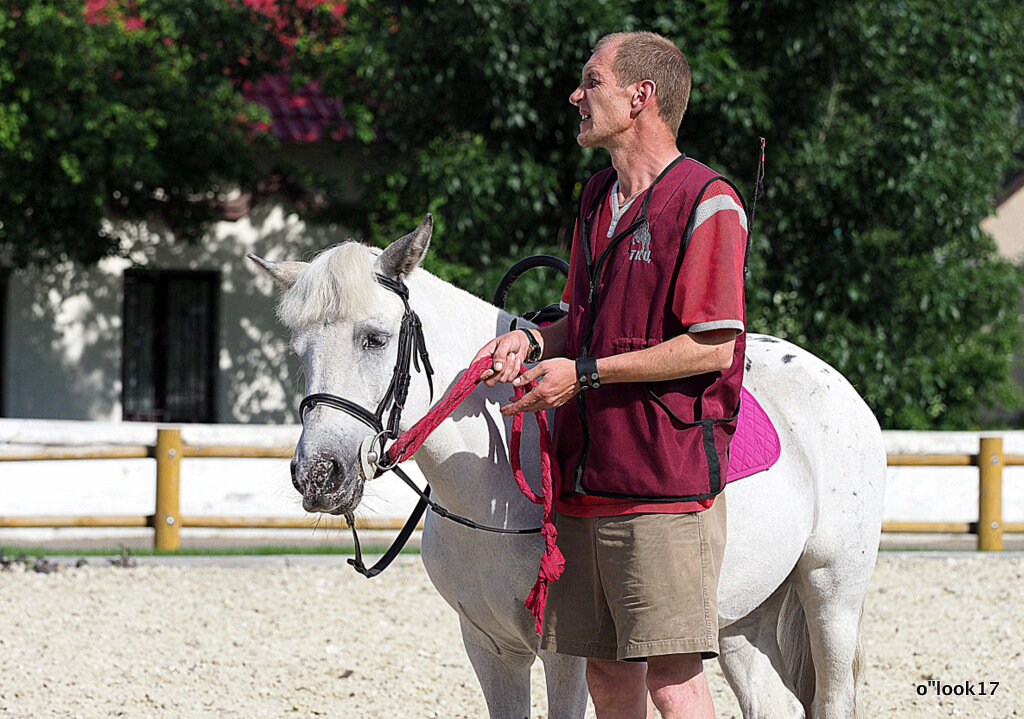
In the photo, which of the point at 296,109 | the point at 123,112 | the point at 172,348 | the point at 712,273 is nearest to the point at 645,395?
the point at 712,273

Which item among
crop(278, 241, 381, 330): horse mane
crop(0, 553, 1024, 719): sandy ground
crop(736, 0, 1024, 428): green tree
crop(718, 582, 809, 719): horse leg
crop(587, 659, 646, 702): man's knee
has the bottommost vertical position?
crop(0, 553, 1024, 719): sandy ground

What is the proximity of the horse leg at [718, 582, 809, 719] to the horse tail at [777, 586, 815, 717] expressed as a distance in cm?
1

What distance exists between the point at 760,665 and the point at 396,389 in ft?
6.04

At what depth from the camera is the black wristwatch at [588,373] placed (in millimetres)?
2174

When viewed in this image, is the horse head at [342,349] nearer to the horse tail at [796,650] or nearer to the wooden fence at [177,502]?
the horse tail at [796,650]

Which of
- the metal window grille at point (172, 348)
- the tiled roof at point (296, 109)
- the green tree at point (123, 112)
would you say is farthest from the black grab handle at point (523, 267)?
the metal window grille at point (172, 348)

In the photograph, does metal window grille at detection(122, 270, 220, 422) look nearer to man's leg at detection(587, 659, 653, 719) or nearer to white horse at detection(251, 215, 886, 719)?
white horse at detection(251, 215, 886, 719)

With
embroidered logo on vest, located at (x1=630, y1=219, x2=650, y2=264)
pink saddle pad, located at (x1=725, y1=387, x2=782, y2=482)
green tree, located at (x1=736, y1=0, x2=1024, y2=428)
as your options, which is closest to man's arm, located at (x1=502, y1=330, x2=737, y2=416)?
embroidered logo on vest, located at (x1=630, y1=219, x2=650, y2=264)

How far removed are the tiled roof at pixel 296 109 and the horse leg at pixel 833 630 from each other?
26.1ft

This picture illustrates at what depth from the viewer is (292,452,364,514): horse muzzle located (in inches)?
86.5

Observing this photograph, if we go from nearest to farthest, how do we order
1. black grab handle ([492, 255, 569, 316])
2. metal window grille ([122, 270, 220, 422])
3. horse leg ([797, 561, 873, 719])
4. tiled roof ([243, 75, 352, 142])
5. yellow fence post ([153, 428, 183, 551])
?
black grab handle ([492, 255, 569, 316]) → horse leg ([797, 561, 873, 719]) → yellow fence post ([153, 428, 183, 551]) → tiled roof ([243, 75, 352, 142]) → metal window grille ([122, 270, 220, 422])

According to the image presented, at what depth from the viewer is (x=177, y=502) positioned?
7805 millimetres

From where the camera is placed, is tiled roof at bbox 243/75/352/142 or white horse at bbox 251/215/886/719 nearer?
white horse at bbox 251/215/886/719

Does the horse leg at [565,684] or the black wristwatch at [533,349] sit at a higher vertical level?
the black wristwatch at [533,349]
